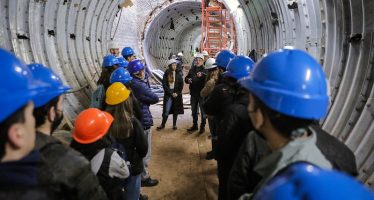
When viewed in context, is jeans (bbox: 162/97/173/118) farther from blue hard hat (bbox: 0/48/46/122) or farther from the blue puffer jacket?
blue hard hat (bbox: 0/48/46/122)

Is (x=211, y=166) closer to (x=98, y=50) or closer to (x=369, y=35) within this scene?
(x=369, y=35)

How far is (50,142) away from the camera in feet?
4.59

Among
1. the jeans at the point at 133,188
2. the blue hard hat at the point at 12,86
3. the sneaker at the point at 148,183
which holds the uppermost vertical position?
the blue hard hat at the point at 12,86

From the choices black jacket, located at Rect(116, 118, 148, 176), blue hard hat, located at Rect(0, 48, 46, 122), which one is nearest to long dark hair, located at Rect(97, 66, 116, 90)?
black jacket, located at Rect(116, 118, 148, 176)

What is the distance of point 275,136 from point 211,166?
3.74 m

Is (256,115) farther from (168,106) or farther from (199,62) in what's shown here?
(168,106)

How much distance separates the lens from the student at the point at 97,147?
2.02 metres

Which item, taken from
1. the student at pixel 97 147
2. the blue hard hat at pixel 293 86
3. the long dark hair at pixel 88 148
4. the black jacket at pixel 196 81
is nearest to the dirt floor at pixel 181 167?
the black jacket at pixel 196 81

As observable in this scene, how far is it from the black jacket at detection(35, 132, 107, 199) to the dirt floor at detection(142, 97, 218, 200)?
98.2 inches

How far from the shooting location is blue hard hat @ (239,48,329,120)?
114 centimetres

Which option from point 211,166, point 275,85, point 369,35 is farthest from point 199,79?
point 275,85

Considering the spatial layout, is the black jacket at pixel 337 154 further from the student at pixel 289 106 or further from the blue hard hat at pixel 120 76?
the blue hard hat at pixel 120 76

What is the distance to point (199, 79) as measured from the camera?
6.33 meters

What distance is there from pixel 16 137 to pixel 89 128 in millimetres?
1028
